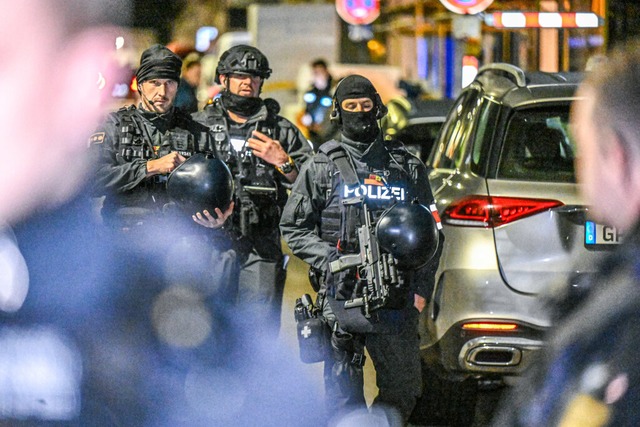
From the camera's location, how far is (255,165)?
609cm

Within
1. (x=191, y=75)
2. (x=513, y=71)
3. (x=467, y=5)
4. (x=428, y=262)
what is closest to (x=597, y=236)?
(x=428, y=262)

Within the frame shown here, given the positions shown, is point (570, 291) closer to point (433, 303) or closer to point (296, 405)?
point (433, 303)

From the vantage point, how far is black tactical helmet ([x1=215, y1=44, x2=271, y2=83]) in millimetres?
6262

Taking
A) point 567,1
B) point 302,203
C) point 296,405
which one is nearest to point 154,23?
point 302,203

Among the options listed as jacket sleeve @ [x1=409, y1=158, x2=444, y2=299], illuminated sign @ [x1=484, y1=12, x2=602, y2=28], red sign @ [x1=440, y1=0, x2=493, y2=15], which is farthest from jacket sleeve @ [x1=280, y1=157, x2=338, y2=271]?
red sign @ [x1=440, y1=0, x2=493, y2=15]

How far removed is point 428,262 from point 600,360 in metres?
3.48

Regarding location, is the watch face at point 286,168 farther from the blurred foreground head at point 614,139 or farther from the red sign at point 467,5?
the red sign at point 467,5

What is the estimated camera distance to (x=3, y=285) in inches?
53.7

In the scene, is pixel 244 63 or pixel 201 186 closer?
pixel 201 186

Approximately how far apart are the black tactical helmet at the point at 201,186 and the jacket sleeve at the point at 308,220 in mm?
1065

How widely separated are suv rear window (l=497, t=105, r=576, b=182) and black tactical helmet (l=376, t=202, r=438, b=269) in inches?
45.0

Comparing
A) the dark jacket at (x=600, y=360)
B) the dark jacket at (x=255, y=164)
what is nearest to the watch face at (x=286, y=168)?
the dark jacket at (x=255, y=164)

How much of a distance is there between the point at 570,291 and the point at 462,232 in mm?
3815

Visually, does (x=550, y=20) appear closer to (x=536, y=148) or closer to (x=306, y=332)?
(x=536, y=148)
